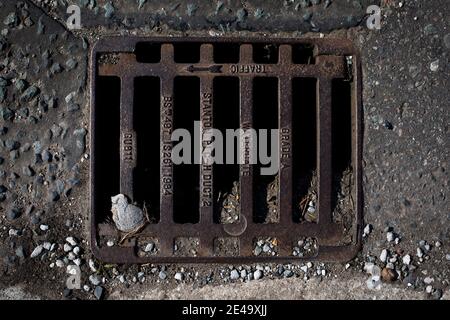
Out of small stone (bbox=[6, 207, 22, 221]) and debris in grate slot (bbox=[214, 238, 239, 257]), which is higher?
small stone (bbox=[6, 207, 22, 221])

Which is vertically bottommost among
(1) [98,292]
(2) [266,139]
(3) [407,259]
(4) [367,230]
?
(1) [98,292]

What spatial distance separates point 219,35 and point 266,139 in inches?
16.2

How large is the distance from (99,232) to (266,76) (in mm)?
807

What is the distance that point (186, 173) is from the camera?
2484 mm

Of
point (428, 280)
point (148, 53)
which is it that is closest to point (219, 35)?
point (148, 53)

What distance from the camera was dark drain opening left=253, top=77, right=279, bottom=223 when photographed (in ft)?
7.97

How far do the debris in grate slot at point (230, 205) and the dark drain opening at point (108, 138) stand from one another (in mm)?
387

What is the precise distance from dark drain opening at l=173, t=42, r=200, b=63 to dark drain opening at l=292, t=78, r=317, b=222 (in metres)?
0.37

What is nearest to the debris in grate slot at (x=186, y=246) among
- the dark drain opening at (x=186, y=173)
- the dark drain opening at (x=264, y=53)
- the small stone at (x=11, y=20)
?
the dark drain opening at (x=186, y=173)

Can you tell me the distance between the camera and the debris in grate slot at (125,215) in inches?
92.0

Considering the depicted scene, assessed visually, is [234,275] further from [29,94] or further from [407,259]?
[29,94]

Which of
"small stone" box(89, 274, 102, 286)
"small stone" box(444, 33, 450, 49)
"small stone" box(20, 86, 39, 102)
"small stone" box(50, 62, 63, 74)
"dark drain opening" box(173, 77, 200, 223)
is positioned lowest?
"small stone" box(89, 274, 102, 286)

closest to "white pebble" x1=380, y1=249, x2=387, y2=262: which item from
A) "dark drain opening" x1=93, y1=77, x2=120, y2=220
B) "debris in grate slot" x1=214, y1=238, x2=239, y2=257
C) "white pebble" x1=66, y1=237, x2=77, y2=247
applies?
"debris in grate slot" x1=214, y1=238, x2=239, y2=257

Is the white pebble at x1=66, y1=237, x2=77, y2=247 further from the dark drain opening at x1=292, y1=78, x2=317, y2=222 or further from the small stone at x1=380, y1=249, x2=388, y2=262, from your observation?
the small stone at x1=380, y1=249, x2=388, y2=262
